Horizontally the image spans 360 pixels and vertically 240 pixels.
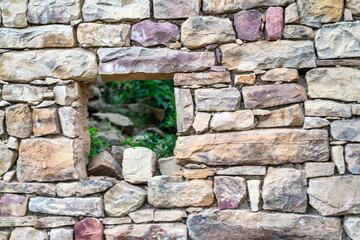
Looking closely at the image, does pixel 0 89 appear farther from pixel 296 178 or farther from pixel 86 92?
pixel 296 178

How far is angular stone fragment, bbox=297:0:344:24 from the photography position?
6.85 feet

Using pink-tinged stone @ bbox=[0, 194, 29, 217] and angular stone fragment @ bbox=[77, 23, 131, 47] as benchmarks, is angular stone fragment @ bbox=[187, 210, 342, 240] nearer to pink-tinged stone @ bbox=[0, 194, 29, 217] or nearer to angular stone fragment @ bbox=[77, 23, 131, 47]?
pink-tinged stone @ bbox=[0, 194, 29, 217]

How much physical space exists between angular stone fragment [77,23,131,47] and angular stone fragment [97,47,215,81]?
5 cm

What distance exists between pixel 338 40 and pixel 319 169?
2.78 feet

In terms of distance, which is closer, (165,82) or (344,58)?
(344,58)

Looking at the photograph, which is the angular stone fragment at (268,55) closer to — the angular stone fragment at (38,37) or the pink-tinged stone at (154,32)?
the pink-tinged stone at (154,32)

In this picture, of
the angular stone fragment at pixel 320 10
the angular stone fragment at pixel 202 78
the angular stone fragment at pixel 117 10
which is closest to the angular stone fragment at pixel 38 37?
the angular stone fragment at pixel 117 10

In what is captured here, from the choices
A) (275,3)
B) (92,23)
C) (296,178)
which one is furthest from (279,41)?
(92,23)

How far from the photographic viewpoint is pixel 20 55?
7.43 feet

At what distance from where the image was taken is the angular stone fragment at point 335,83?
206 centimetres

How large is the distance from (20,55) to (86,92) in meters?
0.52

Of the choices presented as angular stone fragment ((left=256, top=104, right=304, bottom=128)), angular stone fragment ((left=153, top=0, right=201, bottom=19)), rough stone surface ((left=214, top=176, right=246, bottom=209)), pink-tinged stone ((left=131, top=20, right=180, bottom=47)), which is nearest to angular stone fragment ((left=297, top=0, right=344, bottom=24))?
angular stone fragment ((left=256, top=104, right=304, bottom=128))

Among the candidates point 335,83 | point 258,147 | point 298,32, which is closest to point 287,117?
point 258,147

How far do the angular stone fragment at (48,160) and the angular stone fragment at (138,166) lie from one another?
13.3 inches
